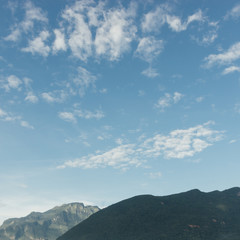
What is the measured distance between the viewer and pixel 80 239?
19725 cm

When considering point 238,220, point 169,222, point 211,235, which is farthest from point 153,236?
point 238,220

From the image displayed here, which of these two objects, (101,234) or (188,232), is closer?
(188,232)

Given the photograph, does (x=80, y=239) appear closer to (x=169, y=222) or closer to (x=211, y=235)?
(x=169, y=222)

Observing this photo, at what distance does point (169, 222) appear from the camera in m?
197

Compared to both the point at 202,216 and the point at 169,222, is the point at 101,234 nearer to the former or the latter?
the point at 169,222

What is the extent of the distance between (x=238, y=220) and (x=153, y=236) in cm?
7352

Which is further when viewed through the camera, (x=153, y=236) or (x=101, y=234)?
(x=101, y=234)

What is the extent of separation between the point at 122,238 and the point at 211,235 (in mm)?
65786

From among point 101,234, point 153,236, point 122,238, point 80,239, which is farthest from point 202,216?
point 80,239

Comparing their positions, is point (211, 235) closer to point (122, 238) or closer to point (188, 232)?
point (188, 232)

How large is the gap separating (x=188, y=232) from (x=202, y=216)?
30026mm

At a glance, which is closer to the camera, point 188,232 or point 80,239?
point 188,232

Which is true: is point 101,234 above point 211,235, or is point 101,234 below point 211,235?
above

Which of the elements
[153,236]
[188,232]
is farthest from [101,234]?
[188,232]
